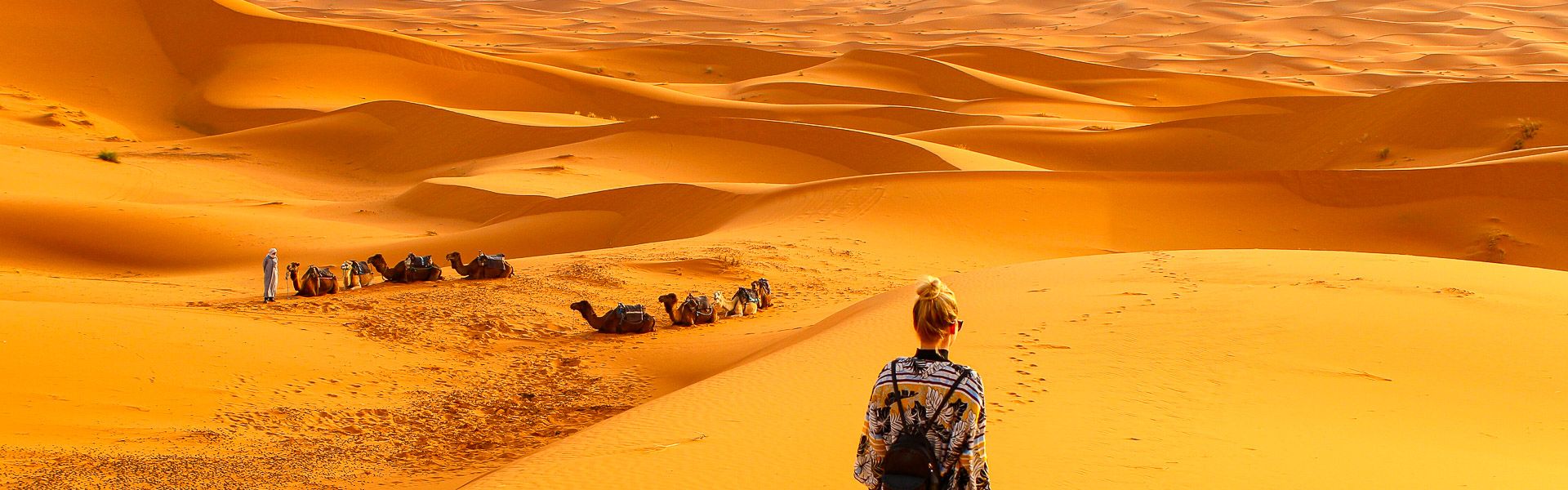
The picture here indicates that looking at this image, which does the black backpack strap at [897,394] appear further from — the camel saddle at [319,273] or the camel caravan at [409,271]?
the camel caravan at [409,271]

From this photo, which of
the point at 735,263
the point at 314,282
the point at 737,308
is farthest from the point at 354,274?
the point at 735,263

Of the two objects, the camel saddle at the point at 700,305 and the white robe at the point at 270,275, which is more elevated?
the white robe at the point at 270,275

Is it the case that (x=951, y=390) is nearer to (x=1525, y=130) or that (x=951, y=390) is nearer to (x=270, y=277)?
(x=270, y=277)

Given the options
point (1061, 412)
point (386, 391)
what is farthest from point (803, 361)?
point (386, 391)

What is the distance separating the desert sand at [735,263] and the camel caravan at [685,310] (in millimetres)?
120

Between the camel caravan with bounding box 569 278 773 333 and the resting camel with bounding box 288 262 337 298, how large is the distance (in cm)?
240

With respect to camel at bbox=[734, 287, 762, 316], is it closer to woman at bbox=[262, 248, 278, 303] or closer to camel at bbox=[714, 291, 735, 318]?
camel at bbox=[714, 291, 735, 318]

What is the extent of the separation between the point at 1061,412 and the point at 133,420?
530cm

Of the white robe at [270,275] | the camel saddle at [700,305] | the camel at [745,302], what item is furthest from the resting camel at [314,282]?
the camel at [745,302]

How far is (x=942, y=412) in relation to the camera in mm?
3092

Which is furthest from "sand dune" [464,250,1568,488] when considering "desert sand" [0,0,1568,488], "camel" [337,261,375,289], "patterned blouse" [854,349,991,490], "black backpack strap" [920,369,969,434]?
"camel" [337,261,375,289]

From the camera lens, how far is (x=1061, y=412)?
5.57 m

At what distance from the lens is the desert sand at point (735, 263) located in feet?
18.5

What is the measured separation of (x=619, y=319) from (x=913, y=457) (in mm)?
7362
